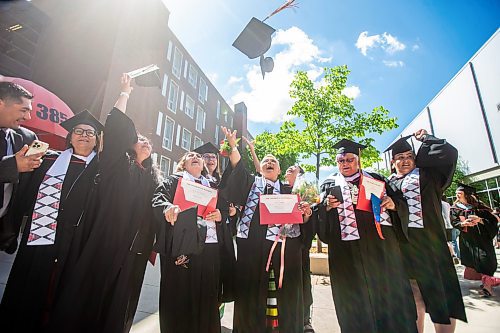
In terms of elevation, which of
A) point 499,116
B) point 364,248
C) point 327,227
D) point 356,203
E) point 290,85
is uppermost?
point 499,116

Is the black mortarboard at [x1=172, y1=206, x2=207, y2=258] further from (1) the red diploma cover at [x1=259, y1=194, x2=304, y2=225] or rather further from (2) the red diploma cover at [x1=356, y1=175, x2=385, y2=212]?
(2) the red diploma cover at [x1=356, y1=175, x2=385, y2=212]

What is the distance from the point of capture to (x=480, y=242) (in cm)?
481

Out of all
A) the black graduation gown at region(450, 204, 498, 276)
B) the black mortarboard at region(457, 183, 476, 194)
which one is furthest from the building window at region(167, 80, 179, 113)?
the black graduation gown at region(450, 204, 498, 276)

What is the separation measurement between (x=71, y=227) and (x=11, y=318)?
0.73m

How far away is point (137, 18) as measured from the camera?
12414mm

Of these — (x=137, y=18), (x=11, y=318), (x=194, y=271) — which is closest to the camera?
(x=11, y=318)

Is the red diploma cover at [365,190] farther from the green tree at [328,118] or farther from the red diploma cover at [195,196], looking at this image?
the green tree at [328,118]

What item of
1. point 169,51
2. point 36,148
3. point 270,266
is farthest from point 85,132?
point 169,51

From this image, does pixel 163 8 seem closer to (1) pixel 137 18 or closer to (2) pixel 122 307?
(1) pixel 137 18

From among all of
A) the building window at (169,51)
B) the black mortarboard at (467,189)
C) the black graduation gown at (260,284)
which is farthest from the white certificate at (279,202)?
the building window at (169,51)

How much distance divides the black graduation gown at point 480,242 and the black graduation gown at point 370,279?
3.60 metres

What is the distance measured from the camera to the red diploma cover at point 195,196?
2.16m

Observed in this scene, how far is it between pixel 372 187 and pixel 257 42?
129 inches

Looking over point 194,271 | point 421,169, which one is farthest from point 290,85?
point 194,271
